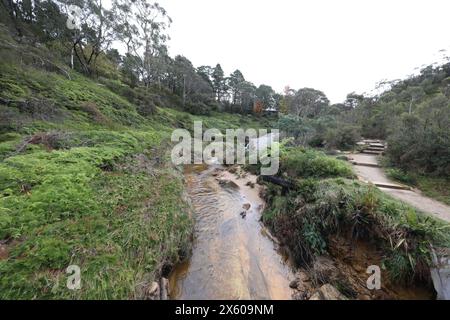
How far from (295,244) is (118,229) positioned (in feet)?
12.5

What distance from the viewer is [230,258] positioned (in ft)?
14.0

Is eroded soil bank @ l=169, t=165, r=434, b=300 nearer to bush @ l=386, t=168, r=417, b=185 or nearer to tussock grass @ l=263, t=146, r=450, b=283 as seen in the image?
tussock grass @ l=263, t=146, r=450, b=283

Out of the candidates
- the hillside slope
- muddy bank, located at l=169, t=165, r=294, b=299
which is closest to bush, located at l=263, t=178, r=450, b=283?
muddy bank, located at l=169, t=165, r=294, b=299

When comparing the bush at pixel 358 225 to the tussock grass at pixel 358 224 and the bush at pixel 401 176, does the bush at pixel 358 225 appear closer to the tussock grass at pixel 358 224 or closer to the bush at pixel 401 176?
the tussock grass at pixel 358 224

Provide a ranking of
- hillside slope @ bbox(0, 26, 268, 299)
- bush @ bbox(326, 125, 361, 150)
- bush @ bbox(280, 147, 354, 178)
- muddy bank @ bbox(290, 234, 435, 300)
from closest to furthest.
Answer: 1. hillside slope @ bbox(0, 26, 268, 299)
2. muddy bank @ bbox(290, 234, 435, 300)
3. bush @ bbox(280, 147, 354, 178)
4. bush @ bbox(326, 125, 361, 150)

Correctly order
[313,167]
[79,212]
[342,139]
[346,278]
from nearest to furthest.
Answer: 1. [79,212]
2. [346,278]
3. [313,167]
4. [342,139]

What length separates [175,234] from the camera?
13.1ft

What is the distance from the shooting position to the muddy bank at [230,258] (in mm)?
3463

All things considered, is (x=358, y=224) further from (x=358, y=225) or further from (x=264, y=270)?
(x=264, y=270)

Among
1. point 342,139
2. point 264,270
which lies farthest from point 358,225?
point 342,139

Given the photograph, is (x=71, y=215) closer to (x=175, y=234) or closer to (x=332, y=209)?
(x=175, y=234)

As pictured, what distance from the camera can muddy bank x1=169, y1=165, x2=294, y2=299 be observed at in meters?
3.46
